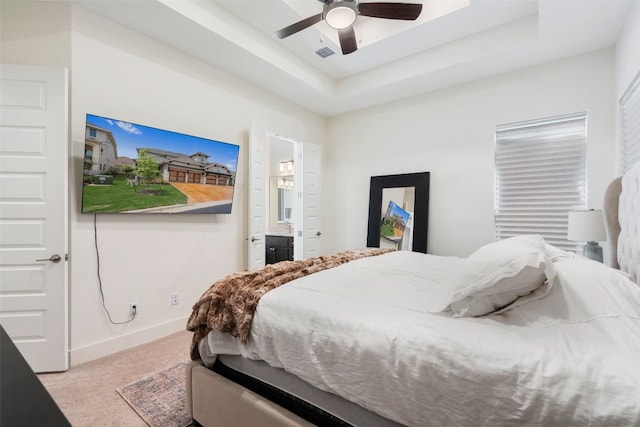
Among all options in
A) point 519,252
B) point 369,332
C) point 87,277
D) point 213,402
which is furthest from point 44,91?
point 519,252

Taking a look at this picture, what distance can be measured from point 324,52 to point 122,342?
3618 millimetres

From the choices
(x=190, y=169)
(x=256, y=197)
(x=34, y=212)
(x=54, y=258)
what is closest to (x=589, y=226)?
(x=256, y=197)

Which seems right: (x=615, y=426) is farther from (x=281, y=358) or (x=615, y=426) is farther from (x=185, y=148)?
(x=185, y=148)

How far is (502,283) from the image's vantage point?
3.71ft

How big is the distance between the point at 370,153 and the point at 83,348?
395cm

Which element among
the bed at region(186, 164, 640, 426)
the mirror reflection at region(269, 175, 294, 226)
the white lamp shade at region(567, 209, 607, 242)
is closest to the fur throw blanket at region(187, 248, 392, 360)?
the bed at region(186, 164, 640, 426)

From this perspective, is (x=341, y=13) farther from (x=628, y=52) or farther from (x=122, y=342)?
(x=122, y=342)

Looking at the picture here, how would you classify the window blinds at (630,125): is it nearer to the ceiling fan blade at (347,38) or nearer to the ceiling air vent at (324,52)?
the ceiling fan blade at (347,38)

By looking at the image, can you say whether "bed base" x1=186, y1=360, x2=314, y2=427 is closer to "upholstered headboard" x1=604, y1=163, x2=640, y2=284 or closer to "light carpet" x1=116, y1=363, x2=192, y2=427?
"light carpet" x1=116, y1=363, x2=192, y2=427

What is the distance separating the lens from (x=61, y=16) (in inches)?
92.9

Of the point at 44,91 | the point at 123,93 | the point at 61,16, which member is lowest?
the point at 44,91

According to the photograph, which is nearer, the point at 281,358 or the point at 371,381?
the point at 371,381

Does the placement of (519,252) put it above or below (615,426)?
above

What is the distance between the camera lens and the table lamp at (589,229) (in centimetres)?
240
